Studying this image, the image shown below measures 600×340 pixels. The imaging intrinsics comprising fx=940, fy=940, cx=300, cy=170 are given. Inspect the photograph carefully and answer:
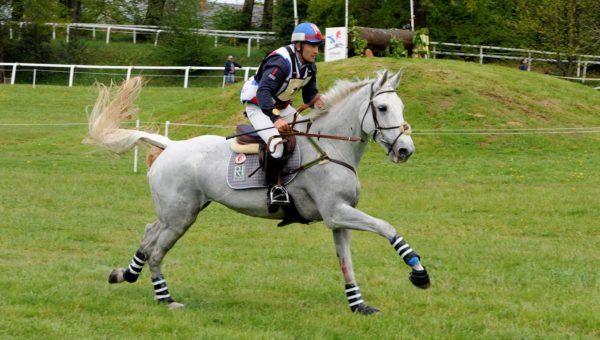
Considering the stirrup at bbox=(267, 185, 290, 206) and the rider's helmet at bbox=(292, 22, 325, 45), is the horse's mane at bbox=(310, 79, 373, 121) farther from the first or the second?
the stirrup at bbox=(267, 185, 290, 206)

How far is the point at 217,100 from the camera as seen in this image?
32844mm

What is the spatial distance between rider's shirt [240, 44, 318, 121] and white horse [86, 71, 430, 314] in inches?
12.1

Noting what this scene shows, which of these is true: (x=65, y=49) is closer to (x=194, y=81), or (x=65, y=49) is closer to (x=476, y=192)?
(x=194, y=81)

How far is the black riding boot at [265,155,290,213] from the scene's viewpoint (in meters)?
9.20

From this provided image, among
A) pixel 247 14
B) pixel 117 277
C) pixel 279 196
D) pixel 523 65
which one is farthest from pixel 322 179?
pixel 247 14

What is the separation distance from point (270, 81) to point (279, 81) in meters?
0.10

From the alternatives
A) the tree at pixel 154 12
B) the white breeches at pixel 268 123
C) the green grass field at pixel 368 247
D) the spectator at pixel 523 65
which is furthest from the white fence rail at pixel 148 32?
the white breeches at pixel 268 123

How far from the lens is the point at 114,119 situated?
10.7 m

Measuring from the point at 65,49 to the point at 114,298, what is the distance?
142 feet

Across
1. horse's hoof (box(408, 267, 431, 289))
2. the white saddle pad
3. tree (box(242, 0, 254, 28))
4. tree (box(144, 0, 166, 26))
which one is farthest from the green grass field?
tree (box(242, 0, 254, 28))

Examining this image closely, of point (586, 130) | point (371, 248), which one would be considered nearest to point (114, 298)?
point (371, 248)

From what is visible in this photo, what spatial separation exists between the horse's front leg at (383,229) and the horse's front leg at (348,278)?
321mm

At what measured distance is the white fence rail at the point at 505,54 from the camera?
46.4 meters

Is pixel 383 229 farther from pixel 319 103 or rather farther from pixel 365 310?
pixel 319 103
